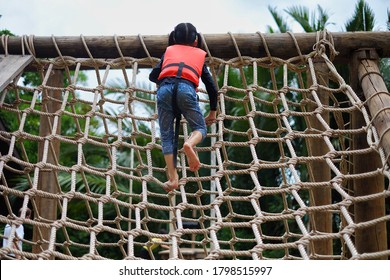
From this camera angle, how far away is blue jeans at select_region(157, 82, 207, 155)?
289 cm

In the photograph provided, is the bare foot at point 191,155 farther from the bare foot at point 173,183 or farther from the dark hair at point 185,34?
the dark hair at point 185,34

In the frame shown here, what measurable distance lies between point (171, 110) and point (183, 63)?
20 centimetres

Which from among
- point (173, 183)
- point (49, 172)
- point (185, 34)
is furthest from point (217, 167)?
point (49, 172)

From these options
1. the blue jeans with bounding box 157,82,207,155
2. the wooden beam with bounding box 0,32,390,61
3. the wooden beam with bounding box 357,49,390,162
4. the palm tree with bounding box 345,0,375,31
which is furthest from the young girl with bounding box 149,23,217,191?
the palm tree with bounding box 345,0,375,31

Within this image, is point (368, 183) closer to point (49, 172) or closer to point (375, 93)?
point (375, 93)

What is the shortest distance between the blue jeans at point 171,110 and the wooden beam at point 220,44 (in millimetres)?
569

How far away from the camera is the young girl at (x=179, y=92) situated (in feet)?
9.45

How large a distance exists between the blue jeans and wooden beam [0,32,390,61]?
57 cm

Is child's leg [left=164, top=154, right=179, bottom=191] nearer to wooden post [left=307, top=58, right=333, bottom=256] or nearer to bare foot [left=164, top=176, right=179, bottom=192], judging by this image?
bare foot [left=164, top=176, right=179, bottom=192]

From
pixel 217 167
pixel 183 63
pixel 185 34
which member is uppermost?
pixel 185 34

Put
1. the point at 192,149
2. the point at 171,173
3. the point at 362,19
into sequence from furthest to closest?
the point at 362,19 < the point at 171,173 < the point at 192,149

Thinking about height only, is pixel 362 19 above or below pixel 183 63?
above

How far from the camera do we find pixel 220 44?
3.43 metres

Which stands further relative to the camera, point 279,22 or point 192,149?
point 279,22
